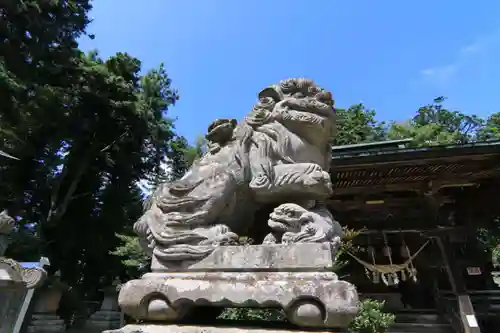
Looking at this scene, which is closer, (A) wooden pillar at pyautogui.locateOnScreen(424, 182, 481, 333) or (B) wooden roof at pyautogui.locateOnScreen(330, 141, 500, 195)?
(B) wooden roof at pyautogui.locateOnScreen(330, 141, 500, 195)

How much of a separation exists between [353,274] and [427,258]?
5.68ft

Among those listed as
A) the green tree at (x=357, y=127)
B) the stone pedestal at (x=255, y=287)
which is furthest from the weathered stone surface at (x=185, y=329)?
the green tree at (x=357, y=127)

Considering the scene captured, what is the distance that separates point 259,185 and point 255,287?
23.8 inches

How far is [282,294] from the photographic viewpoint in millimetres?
1700

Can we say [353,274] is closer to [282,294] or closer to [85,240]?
[282,294]

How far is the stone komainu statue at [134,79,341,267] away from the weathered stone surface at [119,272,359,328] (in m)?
0.16

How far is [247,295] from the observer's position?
1.76 m

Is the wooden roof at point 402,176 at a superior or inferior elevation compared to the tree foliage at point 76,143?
inferior

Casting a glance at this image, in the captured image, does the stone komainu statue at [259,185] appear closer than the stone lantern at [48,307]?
Yes

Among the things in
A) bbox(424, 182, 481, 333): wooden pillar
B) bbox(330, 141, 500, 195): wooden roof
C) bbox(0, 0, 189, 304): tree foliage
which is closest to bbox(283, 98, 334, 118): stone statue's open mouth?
bbox(330, 141, 500, 195): wooden roof

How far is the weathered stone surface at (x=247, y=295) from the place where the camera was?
1.64 metres

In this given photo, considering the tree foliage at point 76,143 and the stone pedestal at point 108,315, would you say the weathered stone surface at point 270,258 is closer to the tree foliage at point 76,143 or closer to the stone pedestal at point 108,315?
the stone pedestal at point 108,315

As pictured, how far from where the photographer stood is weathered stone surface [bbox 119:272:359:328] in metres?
1.64

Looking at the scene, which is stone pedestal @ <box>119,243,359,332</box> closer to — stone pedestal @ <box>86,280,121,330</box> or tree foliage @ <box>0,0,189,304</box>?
stone pedestal @ <box>86,280,121,330</box>
